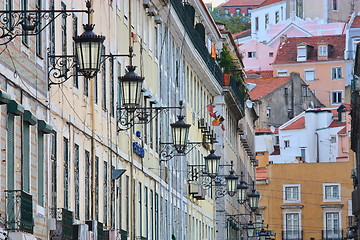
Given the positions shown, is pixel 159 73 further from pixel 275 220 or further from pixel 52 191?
pixel 275 220

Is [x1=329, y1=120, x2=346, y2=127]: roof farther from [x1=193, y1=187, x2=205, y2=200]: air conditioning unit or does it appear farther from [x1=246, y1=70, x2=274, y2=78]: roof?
[x1=193, y1=187, x2=205, y2=200]: air conditioning unit

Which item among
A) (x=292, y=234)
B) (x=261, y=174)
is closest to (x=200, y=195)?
(x=261, y=174)

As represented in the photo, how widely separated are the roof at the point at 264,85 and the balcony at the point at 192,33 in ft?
224

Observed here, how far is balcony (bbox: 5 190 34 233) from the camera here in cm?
1983

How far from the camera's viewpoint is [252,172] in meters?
89.5

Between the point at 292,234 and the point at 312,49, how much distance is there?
39.4 meters

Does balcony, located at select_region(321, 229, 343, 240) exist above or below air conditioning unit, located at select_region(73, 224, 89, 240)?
above

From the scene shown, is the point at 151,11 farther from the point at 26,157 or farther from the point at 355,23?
the point at 355,23

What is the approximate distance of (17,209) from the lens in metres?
20.0

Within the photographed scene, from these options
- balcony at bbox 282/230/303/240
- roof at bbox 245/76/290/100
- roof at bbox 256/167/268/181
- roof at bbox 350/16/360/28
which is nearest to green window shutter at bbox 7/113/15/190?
roof at bbox 256/167/268/181

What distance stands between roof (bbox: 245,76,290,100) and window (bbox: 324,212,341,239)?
19.7m

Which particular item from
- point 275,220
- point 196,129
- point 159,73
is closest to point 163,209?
point 159,73

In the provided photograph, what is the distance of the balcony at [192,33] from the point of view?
145 ft

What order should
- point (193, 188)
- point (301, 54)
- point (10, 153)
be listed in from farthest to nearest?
1. point (301, 54)
2. point (193, 188)
3. point (10, 153)
